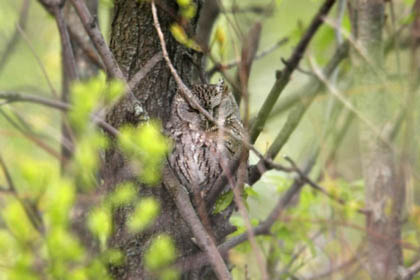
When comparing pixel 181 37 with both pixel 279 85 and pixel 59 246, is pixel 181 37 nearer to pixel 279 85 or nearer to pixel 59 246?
pixel 279 85

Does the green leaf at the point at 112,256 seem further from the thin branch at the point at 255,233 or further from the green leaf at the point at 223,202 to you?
the green leaf at the point at 223,202

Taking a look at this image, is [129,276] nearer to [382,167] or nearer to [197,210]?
[197,210]

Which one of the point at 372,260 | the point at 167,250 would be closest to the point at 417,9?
the point at 372,260

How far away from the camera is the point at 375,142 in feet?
9.12

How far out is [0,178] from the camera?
4.36 metres

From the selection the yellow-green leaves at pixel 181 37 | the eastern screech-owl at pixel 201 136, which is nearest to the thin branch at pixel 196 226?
the yellow-green leaves at pixel 181 37

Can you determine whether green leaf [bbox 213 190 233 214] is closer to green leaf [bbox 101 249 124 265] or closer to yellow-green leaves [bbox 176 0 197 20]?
green leaf [bbox 101 249 124 265]

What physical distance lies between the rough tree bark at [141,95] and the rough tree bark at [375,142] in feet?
2.79

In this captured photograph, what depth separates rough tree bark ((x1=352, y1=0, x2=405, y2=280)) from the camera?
105 inches

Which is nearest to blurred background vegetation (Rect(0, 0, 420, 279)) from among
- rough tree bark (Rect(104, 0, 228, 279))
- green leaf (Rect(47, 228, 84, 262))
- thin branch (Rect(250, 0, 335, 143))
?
green leaf (Rect(47, 228, 84, 262))

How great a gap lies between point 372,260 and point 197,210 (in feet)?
3.19

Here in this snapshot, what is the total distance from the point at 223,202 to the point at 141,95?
56 cm

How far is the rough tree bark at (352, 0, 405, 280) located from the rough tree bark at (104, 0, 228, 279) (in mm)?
851

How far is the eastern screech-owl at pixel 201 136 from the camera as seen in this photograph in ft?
9.35
